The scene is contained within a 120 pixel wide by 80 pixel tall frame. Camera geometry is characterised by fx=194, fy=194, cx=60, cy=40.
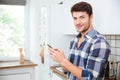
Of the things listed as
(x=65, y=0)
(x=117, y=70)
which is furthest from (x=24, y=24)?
(x=117, y=70)

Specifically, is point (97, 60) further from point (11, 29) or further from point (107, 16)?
point (11, 29)

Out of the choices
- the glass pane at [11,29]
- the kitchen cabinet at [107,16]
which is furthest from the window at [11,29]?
the kitchen cabinet at [107,16]

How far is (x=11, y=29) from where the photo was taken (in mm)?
3188

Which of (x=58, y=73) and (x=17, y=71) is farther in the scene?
(x=17, y=71)

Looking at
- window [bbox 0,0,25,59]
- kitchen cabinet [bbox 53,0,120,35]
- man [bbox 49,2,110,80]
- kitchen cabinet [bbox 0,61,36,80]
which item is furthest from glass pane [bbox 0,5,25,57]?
man [bbox 49,2,110,80]

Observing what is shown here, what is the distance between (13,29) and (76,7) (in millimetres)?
2057

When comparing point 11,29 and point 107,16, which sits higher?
point 107,16

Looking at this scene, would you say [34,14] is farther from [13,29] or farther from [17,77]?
[17,77]

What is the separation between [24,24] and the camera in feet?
10.7

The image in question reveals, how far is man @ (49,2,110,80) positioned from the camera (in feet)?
3.72

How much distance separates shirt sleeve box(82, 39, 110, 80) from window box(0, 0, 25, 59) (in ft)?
7.41

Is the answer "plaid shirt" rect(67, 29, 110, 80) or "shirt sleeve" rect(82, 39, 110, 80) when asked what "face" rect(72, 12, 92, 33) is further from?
"shirt sleeve" rect(82, 39, 110, 80)

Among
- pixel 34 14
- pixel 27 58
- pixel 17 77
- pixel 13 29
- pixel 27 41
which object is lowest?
pixel 17 77

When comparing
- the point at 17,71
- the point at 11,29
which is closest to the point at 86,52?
the point at 17,71
